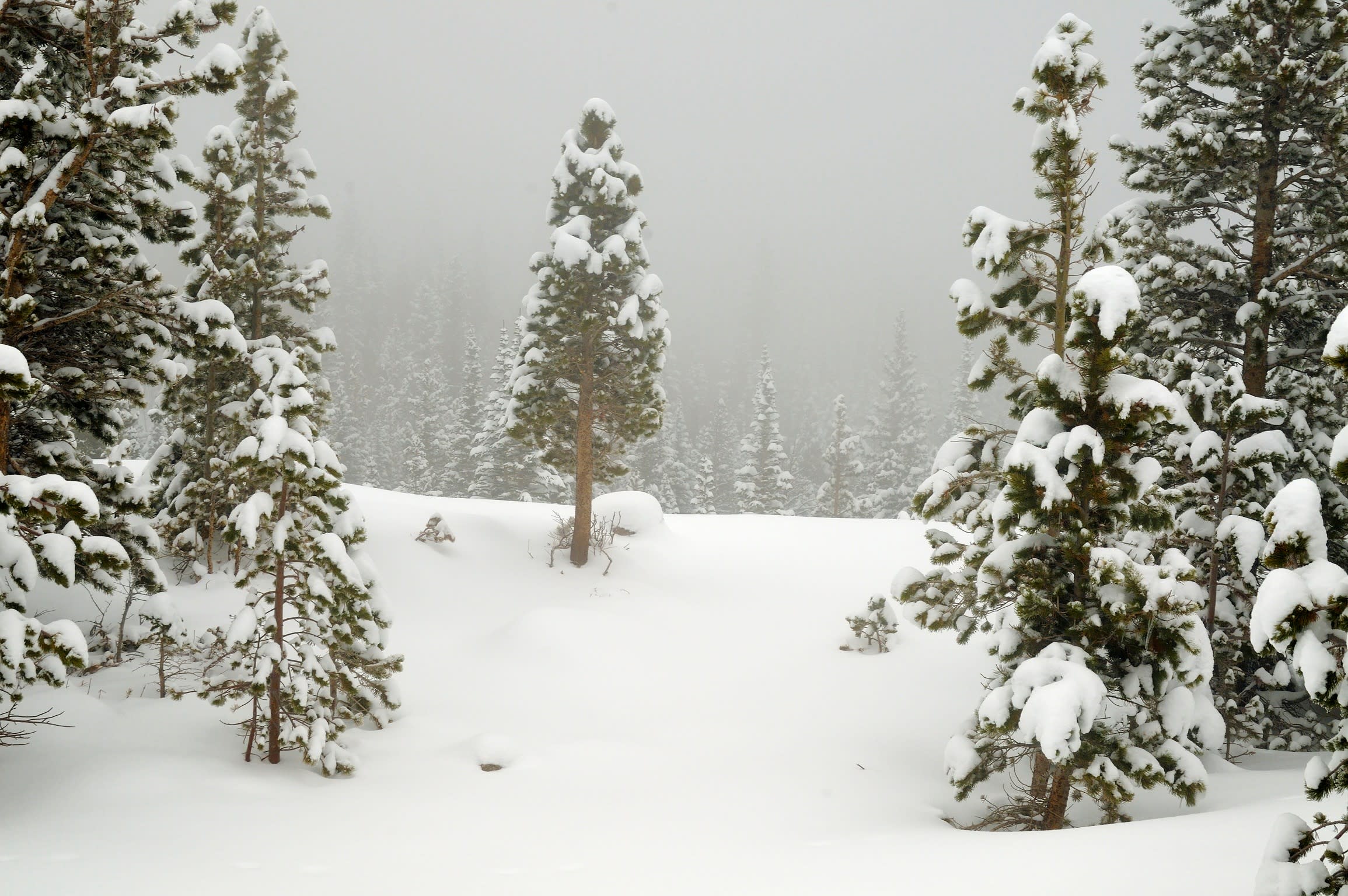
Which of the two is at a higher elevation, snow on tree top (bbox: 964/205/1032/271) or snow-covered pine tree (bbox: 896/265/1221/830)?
snow on tree top (bbox: 964/205/1032/271)

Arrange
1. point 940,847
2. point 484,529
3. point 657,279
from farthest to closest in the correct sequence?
point 484,529, point 657,279, point 940,847

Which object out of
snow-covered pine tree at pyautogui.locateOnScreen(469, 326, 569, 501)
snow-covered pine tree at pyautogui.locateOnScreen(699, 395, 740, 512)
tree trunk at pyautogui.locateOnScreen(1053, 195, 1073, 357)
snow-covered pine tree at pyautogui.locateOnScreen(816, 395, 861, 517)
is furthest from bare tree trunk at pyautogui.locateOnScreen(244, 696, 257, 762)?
snow-covered pine tree at pyautogui.locateOnScreen(699, 395, 740, 512)

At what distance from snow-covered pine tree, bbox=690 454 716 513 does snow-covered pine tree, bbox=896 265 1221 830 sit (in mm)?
37857

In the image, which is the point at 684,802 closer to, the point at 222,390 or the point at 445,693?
the point at 445,693

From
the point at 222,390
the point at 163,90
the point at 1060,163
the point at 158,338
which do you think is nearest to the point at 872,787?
the point at 1060,163

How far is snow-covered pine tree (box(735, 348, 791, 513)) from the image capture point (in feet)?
133

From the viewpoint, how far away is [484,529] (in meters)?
17.8

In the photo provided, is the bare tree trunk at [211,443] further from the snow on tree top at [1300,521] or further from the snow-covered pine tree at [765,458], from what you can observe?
the snow-covered pine tree at [765,458]

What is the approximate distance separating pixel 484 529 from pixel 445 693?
6694 millimetres

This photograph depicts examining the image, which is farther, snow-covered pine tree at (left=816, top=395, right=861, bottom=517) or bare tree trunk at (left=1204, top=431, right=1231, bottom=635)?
snow-covered pine tree at (left=816, top=395, right=861, bottom=517)

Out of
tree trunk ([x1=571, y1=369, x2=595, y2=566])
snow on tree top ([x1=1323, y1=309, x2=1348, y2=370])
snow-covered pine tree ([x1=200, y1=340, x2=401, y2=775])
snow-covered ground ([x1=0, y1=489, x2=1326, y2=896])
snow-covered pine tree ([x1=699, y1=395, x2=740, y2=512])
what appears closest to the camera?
snow on tree top ([x1=1323, y1=309, x2=1348, y2=370])

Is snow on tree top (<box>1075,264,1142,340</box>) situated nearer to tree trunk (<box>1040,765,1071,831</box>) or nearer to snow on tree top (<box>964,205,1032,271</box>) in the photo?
snow on tree top (<box>964,205,1032,271</box>)

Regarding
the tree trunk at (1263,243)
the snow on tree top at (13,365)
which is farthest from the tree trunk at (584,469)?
the tree trunk at (1263,243)

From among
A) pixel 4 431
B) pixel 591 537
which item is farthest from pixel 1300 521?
pixel 591 537
